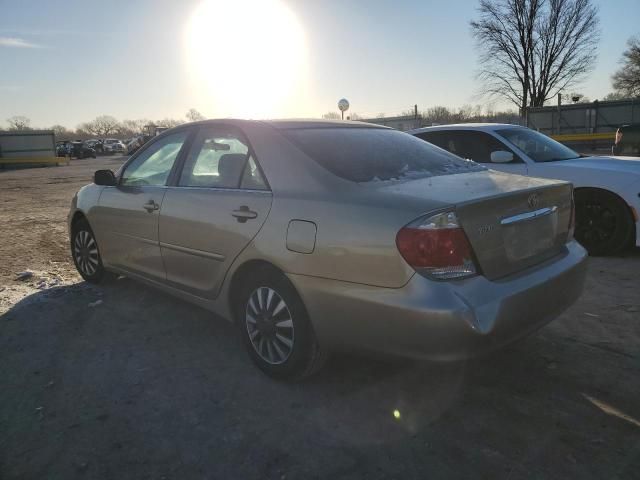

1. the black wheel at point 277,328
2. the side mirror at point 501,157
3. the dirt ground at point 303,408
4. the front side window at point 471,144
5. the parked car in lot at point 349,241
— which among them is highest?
the front side window at point 471,144

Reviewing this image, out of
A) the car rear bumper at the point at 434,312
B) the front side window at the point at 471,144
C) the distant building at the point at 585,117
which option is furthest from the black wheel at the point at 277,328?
the distant building at the point at 585,117

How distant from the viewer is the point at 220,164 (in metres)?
3.52

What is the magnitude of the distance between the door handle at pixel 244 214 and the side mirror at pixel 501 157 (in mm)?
3790

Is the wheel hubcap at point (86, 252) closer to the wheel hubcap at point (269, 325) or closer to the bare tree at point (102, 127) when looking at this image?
the wheel hubcap at point (269, 325)

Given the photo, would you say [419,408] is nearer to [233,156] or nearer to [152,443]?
[152,443]

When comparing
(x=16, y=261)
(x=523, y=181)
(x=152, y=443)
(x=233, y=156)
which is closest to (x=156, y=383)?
(x=152, y=443)

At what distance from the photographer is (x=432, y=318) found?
2342 millimetres

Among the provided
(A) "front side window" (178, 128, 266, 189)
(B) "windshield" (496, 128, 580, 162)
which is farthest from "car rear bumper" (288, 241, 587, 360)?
(B) "windshield" (496, 128, 580, 162)

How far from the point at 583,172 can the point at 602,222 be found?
1.99 ft

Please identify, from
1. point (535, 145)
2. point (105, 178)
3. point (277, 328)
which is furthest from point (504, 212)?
point (535, 145)

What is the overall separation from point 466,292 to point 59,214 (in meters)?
10.1

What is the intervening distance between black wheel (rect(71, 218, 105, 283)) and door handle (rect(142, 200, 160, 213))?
4.05ft

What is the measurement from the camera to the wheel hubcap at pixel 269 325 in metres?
3.00

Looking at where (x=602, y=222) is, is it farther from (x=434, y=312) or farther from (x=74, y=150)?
(x=74, y=150)
